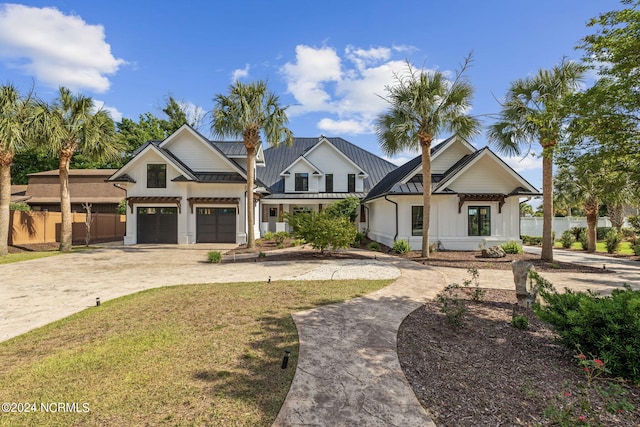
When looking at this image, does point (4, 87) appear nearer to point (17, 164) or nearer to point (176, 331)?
point (176, 331)

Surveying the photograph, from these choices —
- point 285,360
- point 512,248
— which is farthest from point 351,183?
point 285,360

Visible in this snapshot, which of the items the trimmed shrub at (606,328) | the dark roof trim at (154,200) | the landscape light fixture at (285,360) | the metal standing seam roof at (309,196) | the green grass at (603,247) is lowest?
the green grass at (603,247)

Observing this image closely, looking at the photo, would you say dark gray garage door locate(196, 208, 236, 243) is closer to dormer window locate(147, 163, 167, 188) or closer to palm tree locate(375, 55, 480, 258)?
dormer window locate(147, 163, 167, 188)

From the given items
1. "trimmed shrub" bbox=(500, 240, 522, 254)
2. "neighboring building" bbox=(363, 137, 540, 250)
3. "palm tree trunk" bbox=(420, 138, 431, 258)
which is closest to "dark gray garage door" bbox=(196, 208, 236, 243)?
"neighboring building" bbox=(363, 137, 540, 250)

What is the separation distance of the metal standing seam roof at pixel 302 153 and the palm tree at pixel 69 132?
12.4 meters

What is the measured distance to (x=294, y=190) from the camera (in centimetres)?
2511

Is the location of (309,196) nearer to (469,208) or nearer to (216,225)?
(216,225)

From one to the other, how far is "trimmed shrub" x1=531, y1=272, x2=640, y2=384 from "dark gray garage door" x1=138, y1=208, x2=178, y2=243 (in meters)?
20.6

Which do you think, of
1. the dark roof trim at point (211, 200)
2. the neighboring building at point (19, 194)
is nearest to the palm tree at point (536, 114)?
the dark roof trim at point (211, 200)

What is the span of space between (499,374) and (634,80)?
7.10 meters

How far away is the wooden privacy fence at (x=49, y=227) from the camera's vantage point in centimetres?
1756

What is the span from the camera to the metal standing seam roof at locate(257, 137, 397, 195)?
26.8 metres

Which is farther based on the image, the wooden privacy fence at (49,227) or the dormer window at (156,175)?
the dormer window at (156,175)

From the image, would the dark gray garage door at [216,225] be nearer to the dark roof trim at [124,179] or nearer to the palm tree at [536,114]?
the dark roof trim at [124,179]
